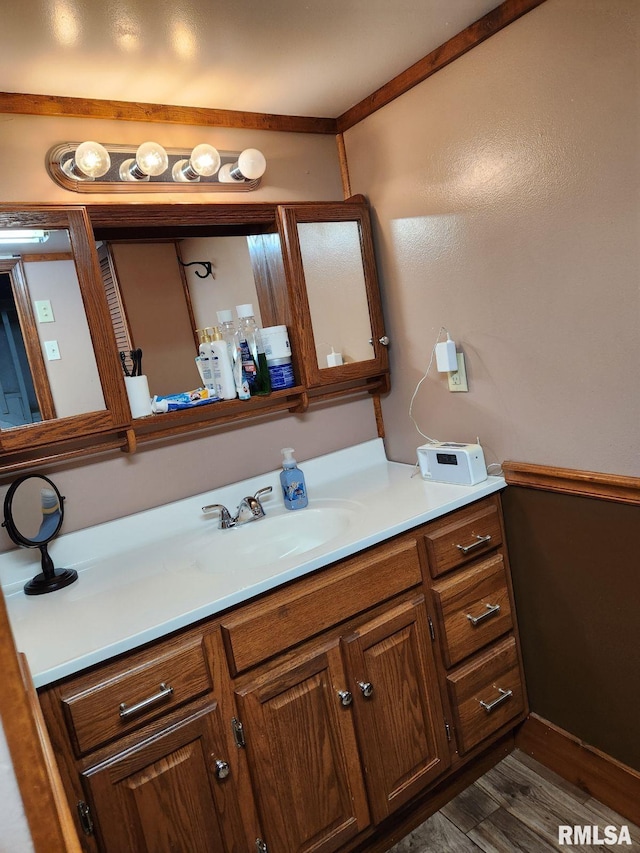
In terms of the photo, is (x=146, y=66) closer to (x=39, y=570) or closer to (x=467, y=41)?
(x=467, y=41)

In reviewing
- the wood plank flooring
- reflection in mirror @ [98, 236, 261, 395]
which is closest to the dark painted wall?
the wood plank flooring

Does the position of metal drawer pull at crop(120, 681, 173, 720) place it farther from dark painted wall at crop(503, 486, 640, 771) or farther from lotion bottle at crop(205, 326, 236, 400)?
dark painted wall at crop(503, 486, 640, 771)

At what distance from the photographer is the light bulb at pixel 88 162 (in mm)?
1437

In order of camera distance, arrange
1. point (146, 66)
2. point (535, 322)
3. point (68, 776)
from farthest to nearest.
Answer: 1. point (535, 322)
2. point (146, 66)
3. point (68, 776)

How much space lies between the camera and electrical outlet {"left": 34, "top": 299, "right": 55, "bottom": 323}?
1377 mm

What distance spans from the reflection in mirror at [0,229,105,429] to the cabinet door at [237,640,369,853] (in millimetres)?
816

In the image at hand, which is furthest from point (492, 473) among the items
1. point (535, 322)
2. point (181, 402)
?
point (181, 402)

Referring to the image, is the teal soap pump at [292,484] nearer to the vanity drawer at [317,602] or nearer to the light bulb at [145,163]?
the vanity drawer at [317,602]

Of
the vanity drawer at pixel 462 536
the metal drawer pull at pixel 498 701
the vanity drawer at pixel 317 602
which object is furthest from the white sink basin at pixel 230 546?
the metal drawer pull at pixel 498 701

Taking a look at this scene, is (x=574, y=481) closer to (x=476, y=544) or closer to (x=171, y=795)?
(x=476, y=544)

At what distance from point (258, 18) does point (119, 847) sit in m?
1.74

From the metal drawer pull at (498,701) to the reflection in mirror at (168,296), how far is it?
4.08 feet

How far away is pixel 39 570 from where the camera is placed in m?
1.47

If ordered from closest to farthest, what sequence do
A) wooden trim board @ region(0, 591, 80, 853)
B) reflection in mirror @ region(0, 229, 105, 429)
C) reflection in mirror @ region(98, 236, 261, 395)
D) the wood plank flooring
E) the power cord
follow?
wooden trim board @ region(0, 591, 80, 853)
reflection in mirror @ region(0, 229, 105, 429)
the wood plank flooring
reflection in mirror @ region(98, 236, 261, 395)
the power cord
